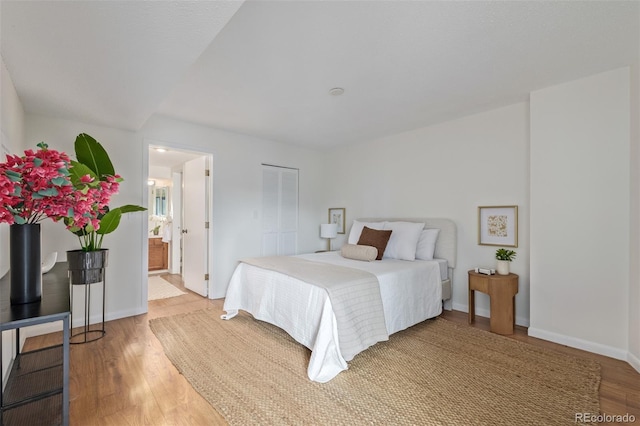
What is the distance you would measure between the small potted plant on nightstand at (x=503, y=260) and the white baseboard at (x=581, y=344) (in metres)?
0.57

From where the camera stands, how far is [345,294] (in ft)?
7.64

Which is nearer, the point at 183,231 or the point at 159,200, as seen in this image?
the point at 183,231

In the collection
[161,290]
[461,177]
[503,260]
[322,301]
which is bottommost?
[161,290]

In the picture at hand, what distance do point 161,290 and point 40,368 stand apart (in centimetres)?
236

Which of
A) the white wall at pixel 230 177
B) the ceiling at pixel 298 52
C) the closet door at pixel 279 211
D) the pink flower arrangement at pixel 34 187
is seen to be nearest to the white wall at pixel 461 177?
the ceiling at pixel 298 52

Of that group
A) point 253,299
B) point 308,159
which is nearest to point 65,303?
point 253,299

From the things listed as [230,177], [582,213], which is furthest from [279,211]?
[582,213]

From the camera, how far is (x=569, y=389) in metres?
1.94

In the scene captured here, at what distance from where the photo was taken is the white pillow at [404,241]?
355 centimetres

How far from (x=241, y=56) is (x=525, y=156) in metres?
2.97

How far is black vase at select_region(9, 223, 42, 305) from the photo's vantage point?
4.28ft

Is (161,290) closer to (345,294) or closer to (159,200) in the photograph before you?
(159,200)

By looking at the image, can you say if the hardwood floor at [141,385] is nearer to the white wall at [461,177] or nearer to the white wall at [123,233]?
the white wall at [123,233]
